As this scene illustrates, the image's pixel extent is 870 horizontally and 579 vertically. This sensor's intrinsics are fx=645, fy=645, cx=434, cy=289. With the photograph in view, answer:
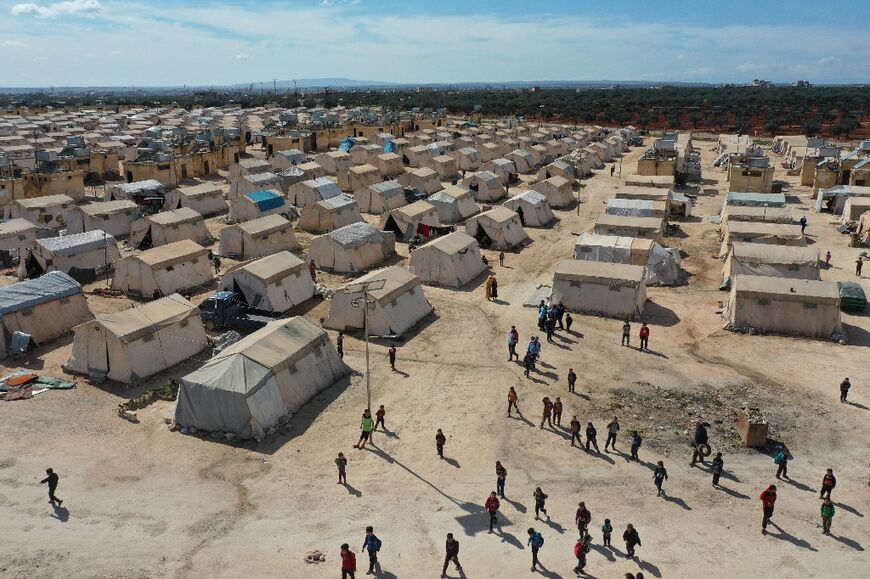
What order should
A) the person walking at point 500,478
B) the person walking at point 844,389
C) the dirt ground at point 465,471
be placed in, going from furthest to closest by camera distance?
the person walking at point 844,389 → the person walking at point 500,478 → the dirt ground at point 465,471

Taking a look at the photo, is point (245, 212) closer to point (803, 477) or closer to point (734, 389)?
point (734, 389)

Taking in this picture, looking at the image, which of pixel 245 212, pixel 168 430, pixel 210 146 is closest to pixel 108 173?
pixel 210 146

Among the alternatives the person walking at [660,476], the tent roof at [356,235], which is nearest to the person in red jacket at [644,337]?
the person walking at [660,476]

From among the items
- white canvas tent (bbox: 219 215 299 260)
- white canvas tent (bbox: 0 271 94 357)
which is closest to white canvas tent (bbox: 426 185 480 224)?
white canvas tent (bbox: 219 215 299 260)

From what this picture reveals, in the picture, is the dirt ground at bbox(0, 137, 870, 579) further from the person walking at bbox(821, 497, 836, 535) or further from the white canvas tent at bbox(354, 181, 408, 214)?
the white canvas tent at bbox(354, 181, 408, 214)

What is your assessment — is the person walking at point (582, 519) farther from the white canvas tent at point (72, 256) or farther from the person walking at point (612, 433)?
the white canvas tent at point (72, 256)
